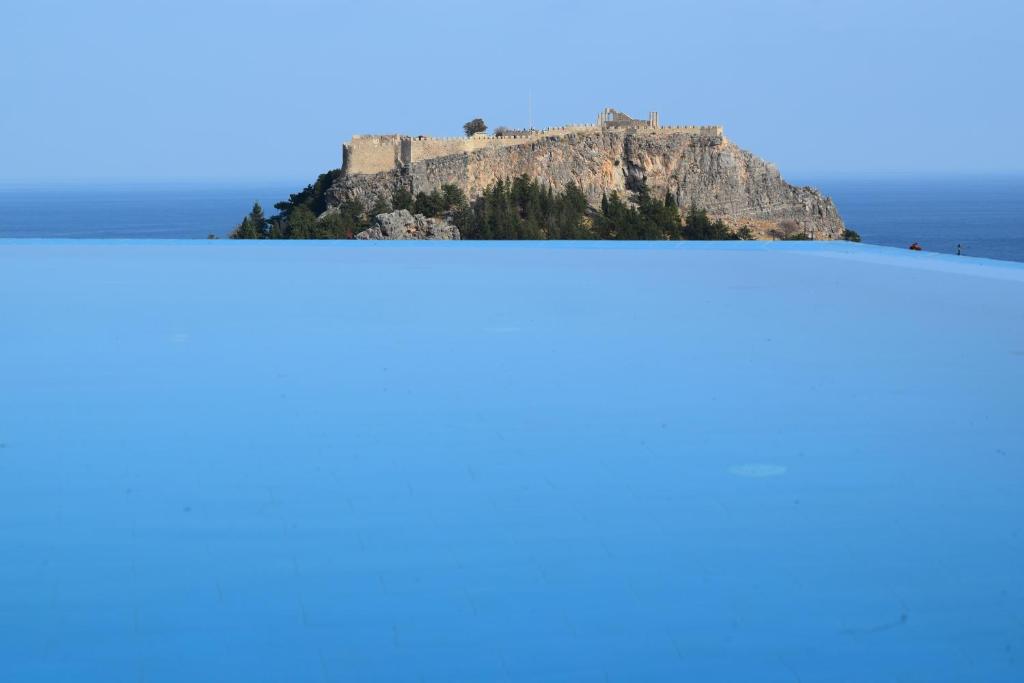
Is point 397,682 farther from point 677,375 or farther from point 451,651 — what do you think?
point 677,375

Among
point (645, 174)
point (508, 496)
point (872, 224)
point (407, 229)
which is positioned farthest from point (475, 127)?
point (508, 496)

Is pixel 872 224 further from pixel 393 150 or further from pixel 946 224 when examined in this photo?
pixel 393 150

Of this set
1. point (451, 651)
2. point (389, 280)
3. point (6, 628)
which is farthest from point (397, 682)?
point (389, 280)

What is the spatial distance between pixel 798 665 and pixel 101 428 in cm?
238

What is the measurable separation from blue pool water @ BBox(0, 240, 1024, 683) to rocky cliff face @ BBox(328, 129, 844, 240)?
3401 cm

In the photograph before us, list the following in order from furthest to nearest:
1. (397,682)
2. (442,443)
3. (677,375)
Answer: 1. (677,375)
2. (442,443)
3. (397,682)

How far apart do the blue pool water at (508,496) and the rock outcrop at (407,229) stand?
77.1ft

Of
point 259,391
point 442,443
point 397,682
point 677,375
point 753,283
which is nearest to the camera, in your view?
point 397,682

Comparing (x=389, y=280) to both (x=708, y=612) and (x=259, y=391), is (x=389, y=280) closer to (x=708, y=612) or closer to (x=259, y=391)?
(x=259, y=391)

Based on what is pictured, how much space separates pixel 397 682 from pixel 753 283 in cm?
596

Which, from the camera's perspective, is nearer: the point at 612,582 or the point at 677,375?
the point at 612,582

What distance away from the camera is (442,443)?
11.5 ft

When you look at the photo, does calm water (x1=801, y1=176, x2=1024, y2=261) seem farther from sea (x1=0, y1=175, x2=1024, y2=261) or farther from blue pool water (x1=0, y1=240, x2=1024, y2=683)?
blue pool water (x1=0, y1=240, x2=1024, y2=683)

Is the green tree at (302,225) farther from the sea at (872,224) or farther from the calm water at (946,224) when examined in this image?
the calm water at (946,224)
